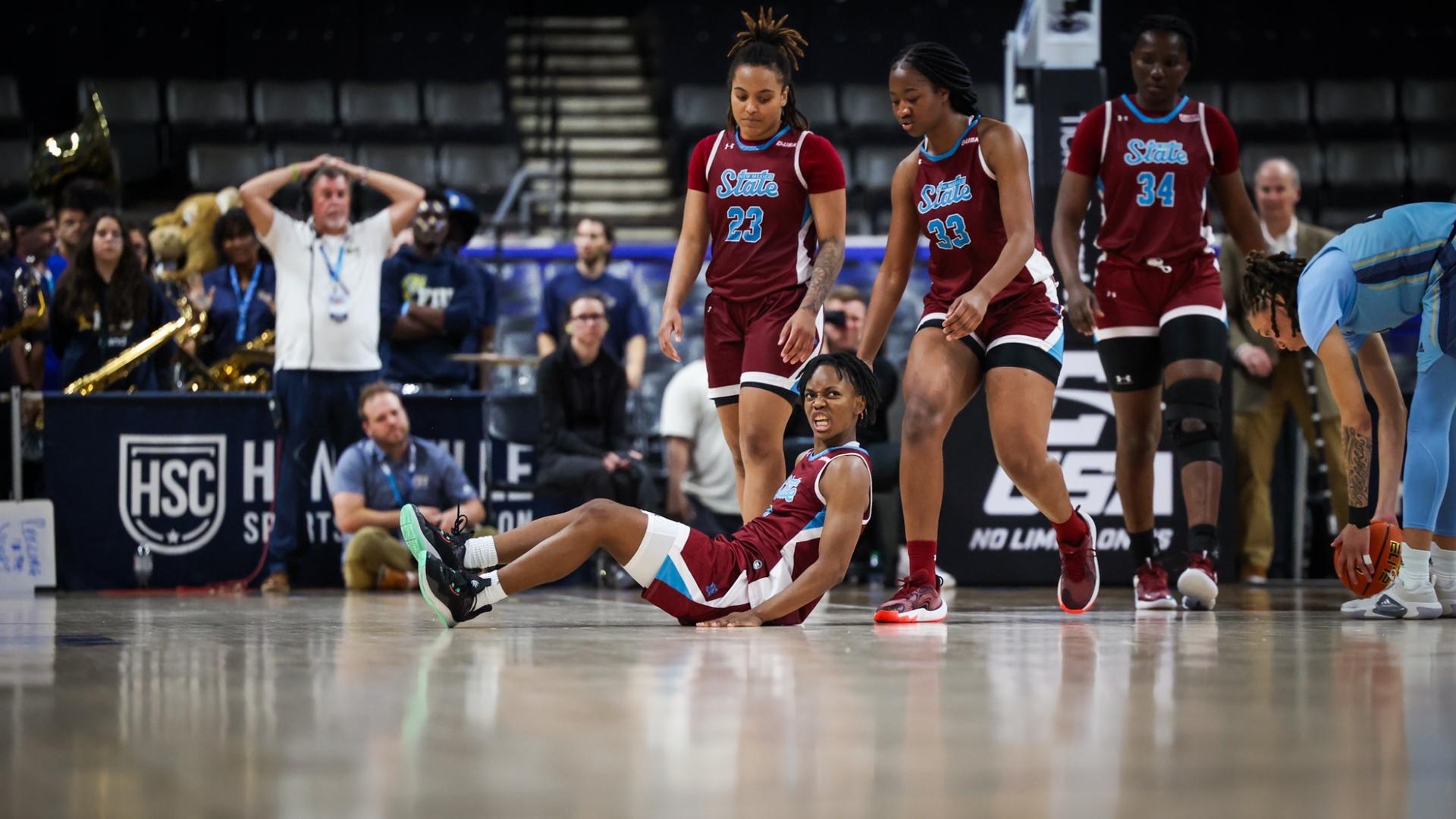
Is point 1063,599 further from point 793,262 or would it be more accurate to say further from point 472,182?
point 472,182

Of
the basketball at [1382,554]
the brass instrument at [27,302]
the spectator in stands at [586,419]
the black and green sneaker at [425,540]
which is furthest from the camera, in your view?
the brass instrument at [27,302]

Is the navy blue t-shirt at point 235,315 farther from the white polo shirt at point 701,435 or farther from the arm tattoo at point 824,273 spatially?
the arm tattoo at point 824,273

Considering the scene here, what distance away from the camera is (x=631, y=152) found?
13648 millimetres

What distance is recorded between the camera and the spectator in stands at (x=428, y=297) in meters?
8.06

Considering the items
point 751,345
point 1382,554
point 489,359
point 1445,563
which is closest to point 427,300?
point 489,359

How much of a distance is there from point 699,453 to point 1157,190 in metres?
3.20

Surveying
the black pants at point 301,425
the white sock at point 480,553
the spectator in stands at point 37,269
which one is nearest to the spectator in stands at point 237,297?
the spectator in stands at point 37,269

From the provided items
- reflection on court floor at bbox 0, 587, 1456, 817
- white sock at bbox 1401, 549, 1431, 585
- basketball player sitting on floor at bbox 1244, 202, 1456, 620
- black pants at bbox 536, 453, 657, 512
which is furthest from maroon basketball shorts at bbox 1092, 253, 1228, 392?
black pants at bbox 536, 453, 657, 512

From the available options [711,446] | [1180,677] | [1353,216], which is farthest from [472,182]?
[1180,677]

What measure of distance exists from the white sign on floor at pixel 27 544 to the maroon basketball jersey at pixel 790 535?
4181 mm

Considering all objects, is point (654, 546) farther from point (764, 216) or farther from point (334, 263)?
point (334, 263)

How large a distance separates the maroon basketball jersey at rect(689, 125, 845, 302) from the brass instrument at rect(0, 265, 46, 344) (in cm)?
417

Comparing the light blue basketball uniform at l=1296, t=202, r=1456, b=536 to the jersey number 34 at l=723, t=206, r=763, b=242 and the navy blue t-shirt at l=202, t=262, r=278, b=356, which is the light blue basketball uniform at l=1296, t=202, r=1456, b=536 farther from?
the navy blue t-shirt at l=202, t=262, r=278, b=356

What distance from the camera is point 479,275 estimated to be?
8.17m
